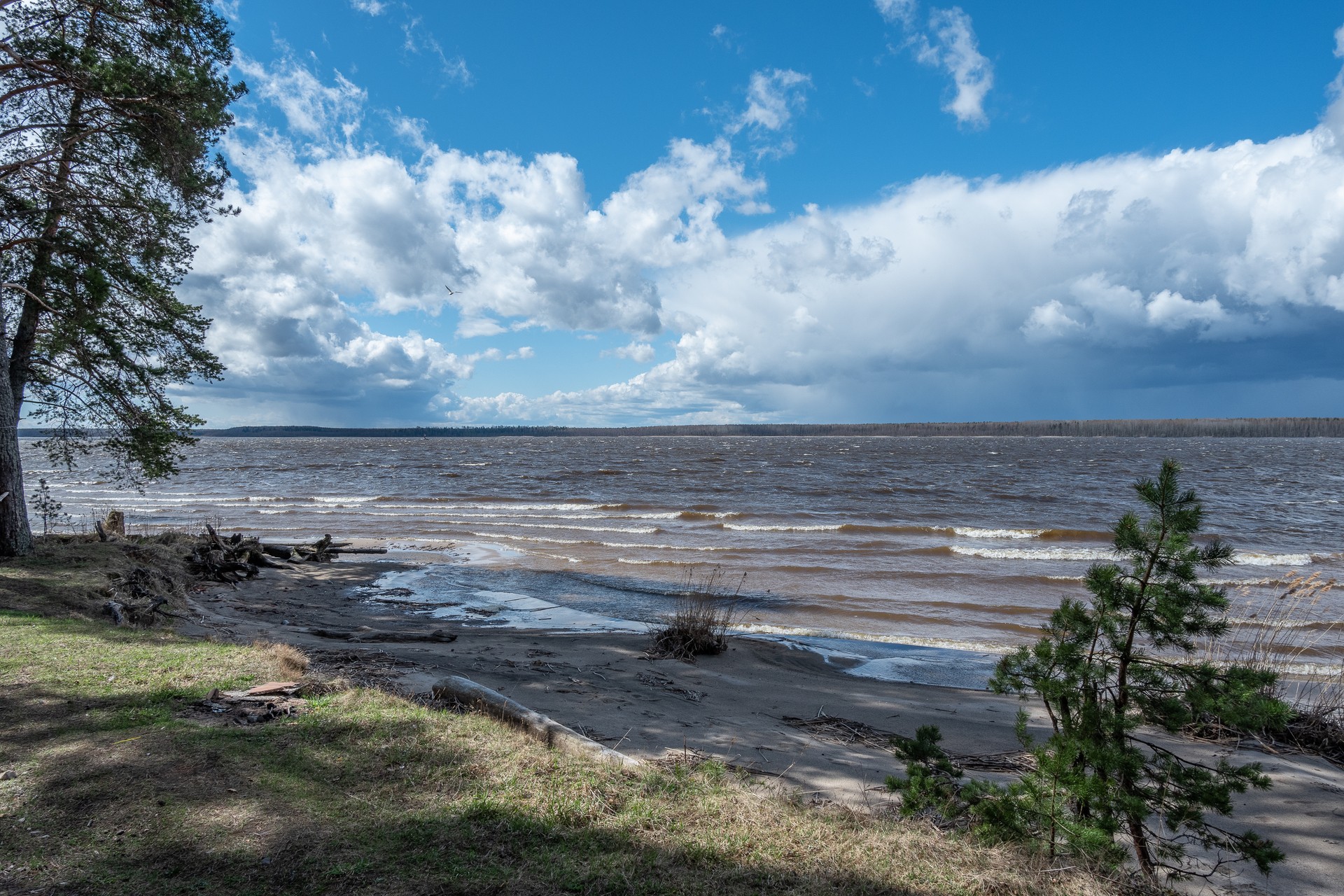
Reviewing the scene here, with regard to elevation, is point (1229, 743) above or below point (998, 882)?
below

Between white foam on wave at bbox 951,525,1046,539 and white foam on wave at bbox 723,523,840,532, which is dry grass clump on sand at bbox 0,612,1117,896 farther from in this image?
white foam on wave at bbox 951,525,1046,539

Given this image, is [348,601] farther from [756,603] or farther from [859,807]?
[859,807]

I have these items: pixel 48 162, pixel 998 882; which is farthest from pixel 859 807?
pixel 48 162

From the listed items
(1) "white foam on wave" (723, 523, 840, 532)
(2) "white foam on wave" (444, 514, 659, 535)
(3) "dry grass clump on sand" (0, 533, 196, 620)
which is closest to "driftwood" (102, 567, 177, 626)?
(3) "dry grass clump on sand" (0, 533, 196, 620)

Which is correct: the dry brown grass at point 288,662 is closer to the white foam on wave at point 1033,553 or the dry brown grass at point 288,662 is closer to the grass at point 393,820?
the grass at point 393,820

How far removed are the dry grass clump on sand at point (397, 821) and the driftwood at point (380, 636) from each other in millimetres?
5095

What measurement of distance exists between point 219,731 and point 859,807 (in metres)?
4.39

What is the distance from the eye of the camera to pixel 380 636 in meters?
10.5

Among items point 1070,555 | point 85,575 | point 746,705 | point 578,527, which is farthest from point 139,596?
point 1070,555

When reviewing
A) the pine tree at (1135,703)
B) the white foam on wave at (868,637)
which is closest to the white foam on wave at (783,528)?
the white foam on wave at (868,637)

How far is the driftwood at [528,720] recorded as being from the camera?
4715mm

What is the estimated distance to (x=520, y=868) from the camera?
332cm

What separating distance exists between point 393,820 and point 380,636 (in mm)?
7474

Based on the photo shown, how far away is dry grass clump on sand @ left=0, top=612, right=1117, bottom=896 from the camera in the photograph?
3.22 metres
